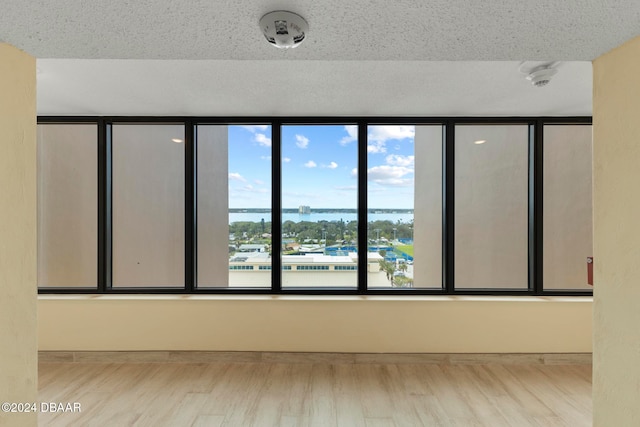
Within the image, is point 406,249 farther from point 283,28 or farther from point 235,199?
point 283,28

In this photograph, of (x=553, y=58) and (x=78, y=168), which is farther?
(x=78, y=168)

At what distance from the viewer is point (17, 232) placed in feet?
3.46

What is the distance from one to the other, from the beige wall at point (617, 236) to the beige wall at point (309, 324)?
166cm

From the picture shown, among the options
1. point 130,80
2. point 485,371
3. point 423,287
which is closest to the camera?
point 130,80

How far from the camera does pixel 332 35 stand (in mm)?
1003

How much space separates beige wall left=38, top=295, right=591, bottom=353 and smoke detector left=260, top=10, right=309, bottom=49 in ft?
7.58

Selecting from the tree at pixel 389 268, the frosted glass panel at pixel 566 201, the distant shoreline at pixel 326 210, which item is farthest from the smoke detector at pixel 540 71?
the tree at pixel 389 268

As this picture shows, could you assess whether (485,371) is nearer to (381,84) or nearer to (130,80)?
(381,84)

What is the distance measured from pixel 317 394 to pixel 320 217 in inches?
64.0

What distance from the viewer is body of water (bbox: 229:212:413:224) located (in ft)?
10.0

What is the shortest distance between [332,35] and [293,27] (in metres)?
0.15

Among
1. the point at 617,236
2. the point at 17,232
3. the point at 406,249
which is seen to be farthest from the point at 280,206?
the point at 617,236

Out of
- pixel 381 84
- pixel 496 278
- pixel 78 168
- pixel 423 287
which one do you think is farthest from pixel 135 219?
pixel 496 278

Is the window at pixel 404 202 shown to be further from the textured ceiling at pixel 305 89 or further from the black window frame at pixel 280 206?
the textured ceiling at pixel 305 89
